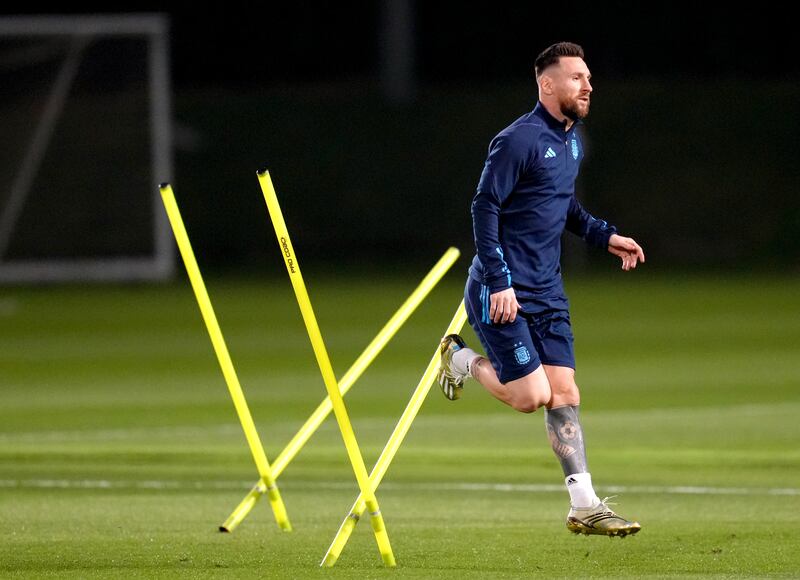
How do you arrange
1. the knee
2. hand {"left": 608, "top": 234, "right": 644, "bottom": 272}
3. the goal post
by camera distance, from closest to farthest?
the knee → hand {"left": 608, "top": 234, "right": 644, "bottom": 272} → the goal post

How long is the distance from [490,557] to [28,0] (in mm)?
33761

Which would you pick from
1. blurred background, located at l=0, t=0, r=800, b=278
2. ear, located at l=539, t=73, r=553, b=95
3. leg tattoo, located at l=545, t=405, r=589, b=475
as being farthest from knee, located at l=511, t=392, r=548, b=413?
blurred background, located at l=0, t=0, r=800, b=278

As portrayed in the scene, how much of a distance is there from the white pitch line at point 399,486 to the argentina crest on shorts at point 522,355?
2720mm

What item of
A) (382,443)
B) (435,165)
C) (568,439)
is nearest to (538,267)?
(568,439)

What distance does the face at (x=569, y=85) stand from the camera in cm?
764

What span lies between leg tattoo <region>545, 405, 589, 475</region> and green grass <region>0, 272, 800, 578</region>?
16.0 inches

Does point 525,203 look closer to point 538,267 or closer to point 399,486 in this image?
point 538,267

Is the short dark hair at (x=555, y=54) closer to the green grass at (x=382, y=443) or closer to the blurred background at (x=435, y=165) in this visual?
the green grass at (x=382, y=443)

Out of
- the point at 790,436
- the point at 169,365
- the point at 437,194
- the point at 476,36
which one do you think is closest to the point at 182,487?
the point at 790,436

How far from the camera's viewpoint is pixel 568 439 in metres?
7.72

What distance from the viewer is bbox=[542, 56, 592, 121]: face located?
25.1ft

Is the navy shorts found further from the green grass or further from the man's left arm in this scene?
the green grass

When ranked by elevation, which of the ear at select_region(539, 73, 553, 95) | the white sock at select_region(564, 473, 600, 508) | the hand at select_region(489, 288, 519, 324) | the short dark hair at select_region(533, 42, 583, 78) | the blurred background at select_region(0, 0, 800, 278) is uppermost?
the short dark hair at select_region(533, 42, 583, 78)

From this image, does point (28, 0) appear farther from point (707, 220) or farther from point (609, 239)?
point (609, 239)
